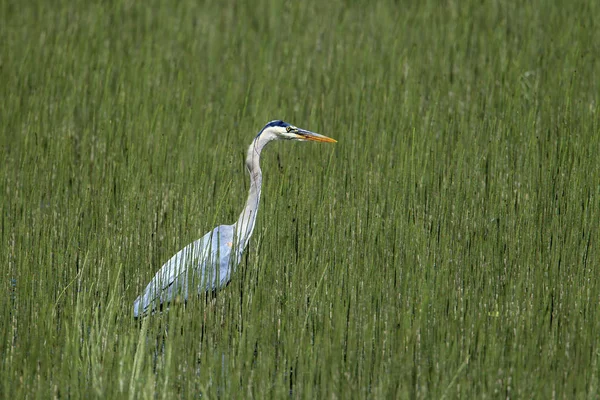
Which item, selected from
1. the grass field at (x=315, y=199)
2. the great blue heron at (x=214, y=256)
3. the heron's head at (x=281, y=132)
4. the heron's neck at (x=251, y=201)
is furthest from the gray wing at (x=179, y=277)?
the heron's head at (x=281, y=132)

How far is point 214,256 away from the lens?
4.45 m

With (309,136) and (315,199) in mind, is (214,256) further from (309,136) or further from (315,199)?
(309,136)

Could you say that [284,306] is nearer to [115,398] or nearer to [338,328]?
[338,328]

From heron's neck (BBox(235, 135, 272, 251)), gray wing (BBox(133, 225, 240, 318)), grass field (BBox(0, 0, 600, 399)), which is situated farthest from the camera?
heron's neck (BBox(235, 135, 272, 251))

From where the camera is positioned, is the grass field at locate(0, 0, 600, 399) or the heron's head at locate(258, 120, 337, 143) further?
the heron's head at locate(258, 120, 337, 143)

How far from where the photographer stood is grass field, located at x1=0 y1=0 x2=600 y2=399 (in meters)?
3.40

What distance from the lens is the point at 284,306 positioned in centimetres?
390

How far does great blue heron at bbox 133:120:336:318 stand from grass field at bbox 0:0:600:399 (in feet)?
0.31

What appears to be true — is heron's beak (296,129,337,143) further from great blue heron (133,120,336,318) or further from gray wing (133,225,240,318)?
gray wing (133,225,240,318)

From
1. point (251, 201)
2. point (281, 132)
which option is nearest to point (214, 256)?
point (251, 201)

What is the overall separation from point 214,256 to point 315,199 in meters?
0.62

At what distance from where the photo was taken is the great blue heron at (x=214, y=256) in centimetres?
386

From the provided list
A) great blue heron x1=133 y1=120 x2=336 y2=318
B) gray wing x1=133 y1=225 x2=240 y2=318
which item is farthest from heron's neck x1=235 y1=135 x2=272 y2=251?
gray wing x1=133 y1=225 x2=240 y2=318

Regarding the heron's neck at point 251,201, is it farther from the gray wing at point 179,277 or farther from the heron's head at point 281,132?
the gray wing at point 179,277
